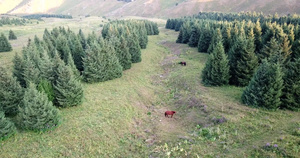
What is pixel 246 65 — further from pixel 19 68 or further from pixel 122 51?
pixel 19 68

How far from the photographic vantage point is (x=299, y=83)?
22391 millimetres

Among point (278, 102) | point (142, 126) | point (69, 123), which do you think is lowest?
point (142, 126)

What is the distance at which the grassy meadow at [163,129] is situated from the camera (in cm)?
1677

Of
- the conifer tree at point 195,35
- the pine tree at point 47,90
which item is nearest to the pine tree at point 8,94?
the pine tree at point 47,90

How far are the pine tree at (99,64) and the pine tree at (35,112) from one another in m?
17.2

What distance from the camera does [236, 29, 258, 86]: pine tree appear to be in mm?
31531

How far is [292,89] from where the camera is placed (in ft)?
74.0

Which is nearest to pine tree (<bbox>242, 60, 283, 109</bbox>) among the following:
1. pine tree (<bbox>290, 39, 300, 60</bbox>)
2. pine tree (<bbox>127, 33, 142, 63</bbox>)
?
pine tree (<bbox>290, 39, 300, 60</bbox>)

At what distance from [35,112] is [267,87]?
2649 cm

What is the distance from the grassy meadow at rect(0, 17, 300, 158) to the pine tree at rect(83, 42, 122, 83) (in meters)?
3.46

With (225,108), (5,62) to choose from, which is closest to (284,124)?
(225,108)

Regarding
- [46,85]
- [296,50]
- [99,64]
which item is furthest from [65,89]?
[296,50]

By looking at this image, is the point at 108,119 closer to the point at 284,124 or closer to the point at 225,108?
the point at 225,108

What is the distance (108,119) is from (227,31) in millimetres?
42858
